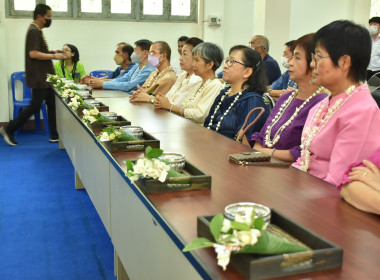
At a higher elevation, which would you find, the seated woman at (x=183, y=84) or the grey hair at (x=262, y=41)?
the grey hair at (x=262, y=41)

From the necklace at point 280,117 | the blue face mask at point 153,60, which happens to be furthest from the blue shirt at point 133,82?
the necklace at point 280,117

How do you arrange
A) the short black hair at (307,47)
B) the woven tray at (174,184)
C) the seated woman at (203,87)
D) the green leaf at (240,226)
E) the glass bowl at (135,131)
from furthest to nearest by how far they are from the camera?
1. the seated woman at (203,87)
2. the short black hair at (307,47)
3. the glass bowl at (135,131)
4. the woven tray at (174,184)
5. the green leaf at (240,226)

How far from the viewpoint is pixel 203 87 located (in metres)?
3.61

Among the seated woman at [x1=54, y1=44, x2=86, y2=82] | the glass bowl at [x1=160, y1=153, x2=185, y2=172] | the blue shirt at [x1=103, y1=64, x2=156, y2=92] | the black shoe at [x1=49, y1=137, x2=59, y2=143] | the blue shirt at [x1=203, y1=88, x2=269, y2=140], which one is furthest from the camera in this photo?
the seated woman at [x1=54, y1=44, x2=86, y2=82]

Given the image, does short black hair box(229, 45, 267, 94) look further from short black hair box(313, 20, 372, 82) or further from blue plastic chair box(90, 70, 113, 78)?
blue plastic chair box(90, 70, 113, 78)

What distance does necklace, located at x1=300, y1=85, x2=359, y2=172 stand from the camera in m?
1.83

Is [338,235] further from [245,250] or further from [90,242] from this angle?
[90,242]

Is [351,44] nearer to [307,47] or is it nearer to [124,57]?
[307,47]

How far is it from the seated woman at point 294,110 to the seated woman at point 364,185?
90 cm

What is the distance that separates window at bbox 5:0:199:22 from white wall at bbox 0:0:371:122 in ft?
0.32

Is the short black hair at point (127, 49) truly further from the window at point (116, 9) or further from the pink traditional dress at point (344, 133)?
the pink traditional dress at point (344, 133)

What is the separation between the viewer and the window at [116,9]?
676cm

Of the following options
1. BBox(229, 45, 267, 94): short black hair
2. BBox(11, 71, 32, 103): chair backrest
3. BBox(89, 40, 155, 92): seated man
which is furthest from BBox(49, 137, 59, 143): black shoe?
BBox(229, 45, 267, 94): short black hair

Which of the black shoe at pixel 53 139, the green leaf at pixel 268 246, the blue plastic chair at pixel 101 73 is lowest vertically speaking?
the black shoe at pixel 53 139
